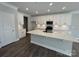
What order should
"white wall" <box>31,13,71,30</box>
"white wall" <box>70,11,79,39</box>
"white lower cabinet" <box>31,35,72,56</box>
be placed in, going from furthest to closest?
1. "white wall" <box>31,13,71,30</box>
2. "white wall" <box>70,11,79,39</box>
3. "white lower cabinet" <box>31,35,72,56</box>

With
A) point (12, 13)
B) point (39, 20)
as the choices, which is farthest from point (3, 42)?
point (39, 20)

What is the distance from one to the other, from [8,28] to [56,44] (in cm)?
320

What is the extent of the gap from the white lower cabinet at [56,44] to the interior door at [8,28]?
1.66m

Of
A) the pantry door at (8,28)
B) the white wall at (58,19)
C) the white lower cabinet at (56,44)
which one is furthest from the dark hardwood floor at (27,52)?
the white wall at (58,19)

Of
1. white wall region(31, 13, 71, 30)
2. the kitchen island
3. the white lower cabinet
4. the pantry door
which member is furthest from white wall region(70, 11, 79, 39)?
the pantry door

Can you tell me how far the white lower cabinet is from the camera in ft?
11.7

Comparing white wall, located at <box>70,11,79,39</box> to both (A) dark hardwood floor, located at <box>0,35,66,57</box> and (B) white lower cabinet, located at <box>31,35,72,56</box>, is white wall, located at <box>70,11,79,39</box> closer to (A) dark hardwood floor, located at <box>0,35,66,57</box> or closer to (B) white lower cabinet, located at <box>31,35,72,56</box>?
(B) white lower cabinet, located at <box>31,35,72,56</box>

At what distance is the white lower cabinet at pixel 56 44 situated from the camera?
3.56 metres

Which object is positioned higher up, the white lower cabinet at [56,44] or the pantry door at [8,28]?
the pantry door at [8,28]

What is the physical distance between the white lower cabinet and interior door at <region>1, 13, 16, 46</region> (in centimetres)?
166

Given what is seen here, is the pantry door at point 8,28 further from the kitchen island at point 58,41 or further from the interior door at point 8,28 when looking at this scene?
the kitchen island at point 58,41

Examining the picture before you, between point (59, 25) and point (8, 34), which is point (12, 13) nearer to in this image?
point (8, 34)

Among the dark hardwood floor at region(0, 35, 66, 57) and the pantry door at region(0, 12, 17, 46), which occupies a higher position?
the pantry door at region(0, 12, 17, 46)

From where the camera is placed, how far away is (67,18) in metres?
7.06
